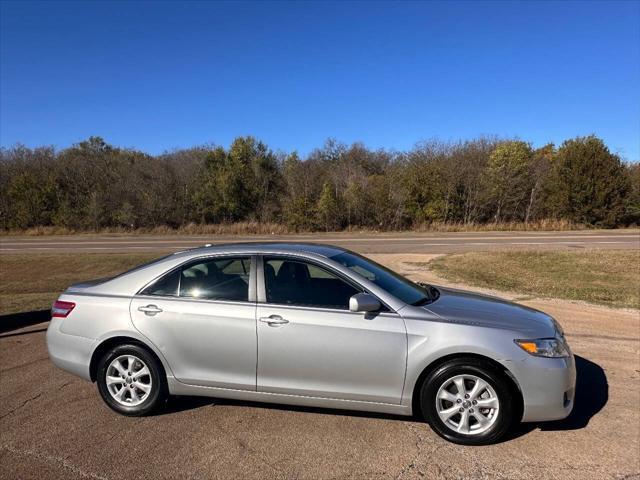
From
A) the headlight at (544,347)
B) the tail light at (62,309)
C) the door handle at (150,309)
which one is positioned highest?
the door handle at (150,309)

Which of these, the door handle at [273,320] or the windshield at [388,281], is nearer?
the door handle at [273,320]

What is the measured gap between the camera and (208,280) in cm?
429

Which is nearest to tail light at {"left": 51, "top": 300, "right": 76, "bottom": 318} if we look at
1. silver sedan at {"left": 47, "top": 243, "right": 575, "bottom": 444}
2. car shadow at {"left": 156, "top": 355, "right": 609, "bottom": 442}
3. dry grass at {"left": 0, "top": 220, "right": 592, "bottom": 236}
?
silver sedan at {"left": 47, "top": 243, "right": 575, "bottom": 444}

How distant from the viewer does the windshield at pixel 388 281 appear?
4086 mm

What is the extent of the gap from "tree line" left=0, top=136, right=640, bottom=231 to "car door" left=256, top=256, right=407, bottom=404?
29.4 meters

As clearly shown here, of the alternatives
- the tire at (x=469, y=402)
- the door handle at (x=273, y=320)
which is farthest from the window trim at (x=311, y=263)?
the tire at (x=469, y=402)

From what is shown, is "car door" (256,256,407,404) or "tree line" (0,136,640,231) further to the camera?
"tree line" (0,136,640,231)

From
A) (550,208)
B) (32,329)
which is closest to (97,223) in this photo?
(32,329)

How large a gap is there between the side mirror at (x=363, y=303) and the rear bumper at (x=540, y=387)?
109cm

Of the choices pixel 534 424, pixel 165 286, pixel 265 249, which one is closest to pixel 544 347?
pixel 534 424

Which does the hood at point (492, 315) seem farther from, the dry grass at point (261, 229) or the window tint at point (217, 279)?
the dry grass at point (261, 229)

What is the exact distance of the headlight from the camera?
3.54 m

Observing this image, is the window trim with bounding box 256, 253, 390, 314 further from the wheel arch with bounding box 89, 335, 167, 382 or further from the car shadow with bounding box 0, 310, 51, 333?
the car shadow with bounding box 0, 310, 51, 333

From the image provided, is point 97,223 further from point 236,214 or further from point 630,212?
point 630,212
